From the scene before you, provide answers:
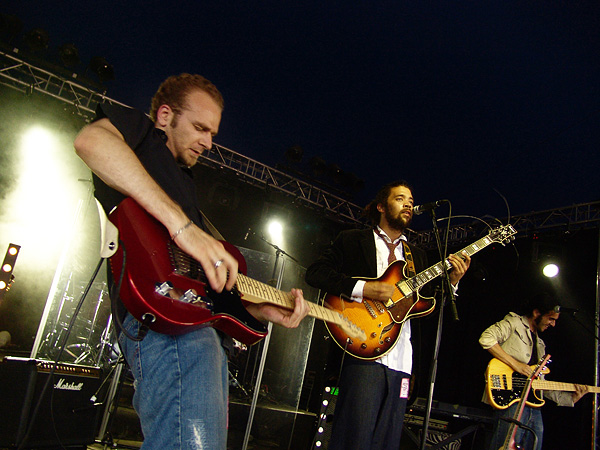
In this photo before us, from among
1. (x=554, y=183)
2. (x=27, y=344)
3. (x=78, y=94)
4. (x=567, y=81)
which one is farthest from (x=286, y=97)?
(x=27, y=344)

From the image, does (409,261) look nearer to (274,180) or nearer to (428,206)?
(428,206)

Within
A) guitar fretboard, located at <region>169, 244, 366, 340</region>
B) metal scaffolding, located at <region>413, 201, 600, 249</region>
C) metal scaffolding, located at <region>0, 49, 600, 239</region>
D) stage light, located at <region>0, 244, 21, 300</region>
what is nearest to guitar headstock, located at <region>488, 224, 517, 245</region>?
guitar fretboard, located at <region>169, 244, 366, 340</region>

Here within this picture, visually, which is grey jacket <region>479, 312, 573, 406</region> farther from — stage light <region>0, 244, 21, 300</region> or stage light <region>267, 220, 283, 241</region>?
stage light <region>0, 244, 21, 300</region>

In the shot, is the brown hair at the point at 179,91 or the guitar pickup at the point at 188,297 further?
the brown hair at the point at 179,91

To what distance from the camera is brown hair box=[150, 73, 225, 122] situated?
1784 mm

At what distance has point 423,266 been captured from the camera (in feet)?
11.0

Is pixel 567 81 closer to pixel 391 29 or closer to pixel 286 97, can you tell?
pixel 391 29

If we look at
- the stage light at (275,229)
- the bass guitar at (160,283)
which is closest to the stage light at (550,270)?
the stage light at (275,229)

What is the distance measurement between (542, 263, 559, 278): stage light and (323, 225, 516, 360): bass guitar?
7176 millimetres

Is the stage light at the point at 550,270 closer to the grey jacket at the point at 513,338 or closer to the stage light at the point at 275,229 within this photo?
the grey jacket at the point at 513,338

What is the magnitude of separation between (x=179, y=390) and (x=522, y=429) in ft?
19.1

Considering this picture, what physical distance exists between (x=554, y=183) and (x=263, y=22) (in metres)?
12.1

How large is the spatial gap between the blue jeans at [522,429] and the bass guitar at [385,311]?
3249mm

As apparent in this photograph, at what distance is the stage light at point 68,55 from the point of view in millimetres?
8609
